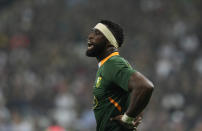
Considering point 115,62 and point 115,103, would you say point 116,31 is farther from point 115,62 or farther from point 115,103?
point 115,103

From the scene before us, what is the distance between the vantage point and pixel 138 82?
12.4ft

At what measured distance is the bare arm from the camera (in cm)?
374

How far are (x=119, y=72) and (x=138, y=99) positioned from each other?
29 cm

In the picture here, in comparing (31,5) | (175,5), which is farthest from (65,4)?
(175,5)

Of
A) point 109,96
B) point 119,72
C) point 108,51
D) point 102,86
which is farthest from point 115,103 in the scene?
point 108,51

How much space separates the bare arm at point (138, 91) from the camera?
3.74m

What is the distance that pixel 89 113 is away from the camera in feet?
41.5

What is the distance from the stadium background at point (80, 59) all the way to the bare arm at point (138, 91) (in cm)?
776

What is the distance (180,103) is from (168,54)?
2.20 metres

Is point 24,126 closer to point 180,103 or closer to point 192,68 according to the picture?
point 180,103

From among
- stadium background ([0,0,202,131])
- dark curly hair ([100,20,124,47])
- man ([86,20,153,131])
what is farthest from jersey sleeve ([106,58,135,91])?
stadium background ([0,0,202,131])

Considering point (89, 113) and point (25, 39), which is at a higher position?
point (25, 39)

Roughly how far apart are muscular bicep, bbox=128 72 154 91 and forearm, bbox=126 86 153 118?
0.02m

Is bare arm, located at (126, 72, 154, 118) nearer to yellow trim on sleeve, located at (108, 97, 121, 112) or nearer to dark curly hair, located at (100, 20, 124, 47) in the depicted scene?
yellow trim on sleeve, located at (108, 97, 121, 112)
